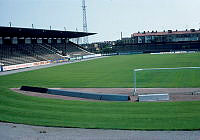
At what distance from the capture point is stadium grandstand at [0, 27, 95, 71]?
5091 centimetres

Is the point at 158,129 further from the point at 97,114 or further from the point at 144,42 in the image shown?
the point at 144,42

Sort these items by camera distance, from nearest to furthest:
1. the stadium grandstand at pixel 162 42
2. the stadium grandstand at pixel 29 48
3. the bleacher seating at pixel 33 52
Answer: the stadium grandstand at pixel 29 48
the bleacher seating at pixel 33 52
the stadium grandstand at pixel 162 42

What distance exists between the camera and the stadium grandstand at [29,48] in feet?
167

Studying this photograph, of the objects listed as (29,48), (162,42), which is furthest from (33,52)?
(162,42)

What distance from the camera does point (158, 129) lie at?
10953 mm

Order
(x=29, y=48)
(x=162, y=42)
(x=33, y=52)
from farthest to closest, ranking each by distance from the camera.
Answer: (x=162, y=42) → (x=29, y=48) → (x=33, y=52)

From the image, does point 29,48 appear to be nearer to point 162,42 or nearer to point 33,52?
point 33,52

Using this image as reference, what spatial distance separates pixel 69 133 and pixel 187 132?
16.7ft

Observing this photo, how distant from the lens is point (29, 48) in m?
64.0

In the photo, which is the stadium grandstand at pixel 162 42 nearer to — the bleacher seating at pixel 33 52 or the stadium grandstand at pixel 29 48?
the bleacher seating at pixel 33 52

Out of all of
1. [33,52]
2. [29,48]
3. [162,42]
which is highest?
[162,42]

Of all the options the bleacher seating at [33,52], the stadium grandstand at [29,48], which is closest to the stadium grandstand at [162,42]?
the bleacher seating at [33,52]

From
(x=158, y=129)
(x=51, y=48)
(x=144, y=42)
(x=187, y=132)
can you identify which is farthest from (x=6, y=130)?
(x=144, y=42)

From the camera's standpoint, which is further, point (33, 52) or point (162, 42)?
point (162, 42)
